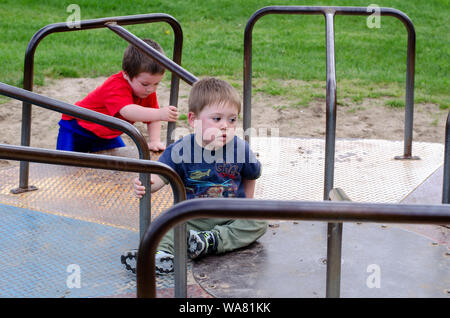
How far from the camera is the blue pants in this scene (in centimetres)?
401

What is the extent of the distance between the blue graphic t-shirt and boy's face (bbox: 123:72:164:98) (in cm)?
104

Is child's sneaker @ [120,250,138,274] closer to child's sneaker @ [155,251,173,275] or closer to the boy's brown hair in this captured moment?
child's sneaker @ [155,251,173,275]

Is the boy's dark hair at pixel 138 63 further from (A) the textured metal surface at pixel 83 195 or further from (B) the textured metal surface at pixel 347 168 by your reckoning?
(B) the textured metal surface at pixel 347 168

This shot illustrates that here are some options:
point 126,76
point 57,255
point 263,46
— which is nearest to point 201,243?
point 57,255

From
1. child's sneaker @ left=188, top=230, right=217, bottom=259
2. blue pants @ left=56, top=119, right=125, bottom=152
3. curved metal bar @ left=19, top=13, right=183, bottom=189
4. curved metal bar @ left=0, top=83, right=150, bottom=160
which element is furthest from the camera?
blue pants @ left=56, top=119, right=125, bottom=152

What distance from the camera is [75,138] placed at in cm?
404

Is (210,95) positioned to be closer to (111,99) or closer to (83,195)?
(83,195)

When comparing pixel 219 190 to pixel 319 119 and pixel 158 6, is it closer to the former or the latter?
pixel 319 119

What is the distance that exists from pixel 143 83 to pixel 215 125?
1.15 meters

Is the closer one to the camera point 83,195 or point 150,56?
point 150,56

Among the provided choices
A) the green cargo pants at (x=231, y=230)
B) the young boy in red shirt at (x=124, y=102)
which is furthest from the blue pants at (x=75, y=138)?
the green cargo pants at (x=231, y=230)

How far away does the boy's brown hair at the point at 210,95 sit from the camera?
8.94ft

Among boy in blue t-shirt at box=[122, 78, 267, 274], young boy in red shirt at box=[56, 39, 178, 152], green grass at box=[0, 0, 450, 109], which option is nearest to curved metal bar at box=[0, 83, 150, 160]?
boy in blue t-shirt at box=[122, 78, 267, 274]

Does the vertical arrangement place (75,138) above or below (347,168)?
above
